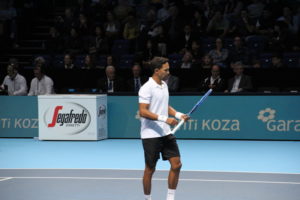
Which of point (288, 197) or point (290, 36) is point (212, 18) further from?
point (288, 197)

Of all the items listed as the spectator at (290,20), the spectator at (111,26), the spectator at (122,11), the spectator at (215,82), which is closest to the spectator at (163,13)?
the spectator at (122,11)

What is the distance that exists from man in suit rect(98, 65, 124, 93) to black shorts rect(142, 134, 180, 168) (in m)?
8.26

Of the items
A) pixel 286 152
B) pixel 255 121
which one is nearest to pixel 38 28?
pixel 255 121

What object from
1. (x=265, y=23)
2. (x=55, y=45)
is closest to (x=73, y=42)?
(x=55, y=45)

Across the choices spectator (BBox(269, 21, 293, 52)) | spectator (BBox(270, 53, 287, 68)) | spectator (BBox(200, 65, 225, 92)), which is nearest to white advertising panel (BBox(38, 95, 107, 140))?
spectator (BBox(200, 65, 225, 92))

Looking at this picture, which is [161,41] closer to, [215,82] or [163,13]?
[163,13]

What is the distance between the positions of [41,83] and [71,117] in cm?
154

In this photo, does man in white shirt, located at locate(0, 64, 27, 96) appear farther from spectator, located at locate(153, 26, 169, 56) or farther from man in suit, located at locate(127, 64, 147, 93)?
spectator, located at locate(153, 26, 169, 56)

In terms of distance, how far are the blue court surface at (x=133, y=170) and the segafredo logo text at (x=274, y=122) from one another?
0.35 metres

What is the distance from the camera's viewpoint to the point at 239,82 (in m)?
15.5

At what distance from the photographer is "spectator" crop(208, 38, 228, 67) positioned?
1709cm

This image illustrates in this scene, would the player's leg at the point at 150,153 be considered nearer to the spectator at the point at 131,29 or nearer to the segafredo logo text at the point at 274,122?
the segafredo logo text at the point at 274,122

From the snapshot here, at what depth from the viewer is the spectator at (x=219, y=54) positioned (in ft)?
56.1

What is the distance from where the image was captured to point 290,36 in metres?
17.6
